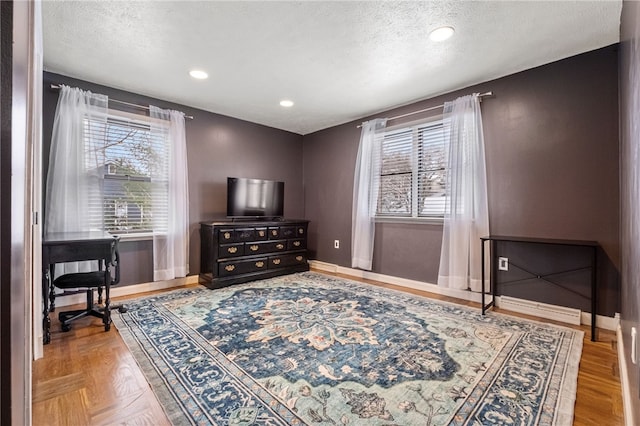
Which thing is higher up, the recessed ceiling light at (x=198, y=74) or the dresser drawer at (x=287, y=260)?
the recessed ceiling light at (x=198, y=74)

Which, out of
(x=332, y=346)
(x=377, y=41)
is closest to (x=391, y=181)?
(x=377, y=41)

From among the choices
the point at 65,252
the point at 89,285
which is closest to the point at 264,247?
the point at 89,285

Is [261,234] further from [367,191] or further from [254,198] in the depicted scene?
[367,191]

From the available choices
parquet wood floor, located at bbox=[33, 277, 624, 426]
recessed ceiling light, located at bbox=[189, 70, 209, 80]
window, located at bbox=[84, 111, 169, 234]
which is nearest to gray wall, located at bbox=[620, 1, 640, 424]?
parquet wood floor, located at bbox=[33, 277, 624, 426]

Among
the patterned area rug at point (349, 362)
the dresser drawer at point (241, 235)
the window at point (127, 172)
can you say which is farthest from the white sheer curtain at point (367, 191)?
the window at point (127, 172)

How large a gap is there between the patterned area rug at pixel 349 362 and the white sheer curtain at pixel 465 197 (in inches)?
17.2

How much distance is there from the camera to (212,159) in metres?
4.12

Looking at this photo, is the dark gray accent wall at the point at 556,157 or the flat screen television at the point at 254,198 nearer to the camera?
the dark gray accent wall at the point at 556,157

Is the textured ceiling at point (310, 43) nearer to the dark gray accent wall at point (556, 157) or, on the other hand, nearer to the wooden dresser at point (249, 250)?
the dark gray accent wall at point (556, 157)

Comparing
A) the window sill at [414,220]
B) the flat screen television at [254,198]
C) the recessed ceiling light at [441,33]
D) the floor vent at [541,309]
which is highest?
the recessed ceiling light at [441,33]

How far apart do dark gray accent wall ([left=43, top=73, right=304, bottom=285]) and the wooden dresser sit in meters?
0.40

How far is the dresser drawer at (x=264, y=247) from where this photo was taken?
3955 millimetres

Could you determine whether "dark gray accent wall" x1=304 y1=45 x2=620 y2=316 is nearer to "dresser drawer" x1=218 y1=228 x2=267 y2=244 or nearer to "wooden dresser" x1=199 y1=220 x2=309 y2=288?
"wooden dresser" x1=199 y1=220 x2=309 y2=288

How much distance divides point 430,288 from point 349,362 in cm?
207
